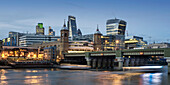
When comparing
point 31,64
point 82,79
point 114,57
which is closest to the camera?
point 82,79

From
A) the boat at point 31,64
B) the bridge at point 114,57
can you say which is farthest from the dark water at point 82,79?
the boat at point 31,64

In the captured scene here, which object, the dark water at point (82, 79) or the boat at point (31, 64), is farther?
the boat at point (31, 64)

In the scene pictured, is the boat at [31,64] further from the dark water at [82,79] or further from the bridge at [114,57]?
the dark water at [82,79]

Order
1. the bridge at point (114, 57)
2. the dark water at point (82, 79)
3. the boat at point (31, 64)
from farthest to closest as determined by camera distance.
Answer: the boat at point (31, 64) → the bridge at point (114, 57) → the dark water at point (82, 79)

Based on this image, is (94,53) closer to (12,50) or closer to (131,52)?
(131,52)

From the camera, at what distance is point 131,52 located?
117 metres

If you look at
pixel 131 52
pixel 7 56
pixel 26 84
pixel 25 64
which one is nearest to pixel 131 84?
pixel 26 84

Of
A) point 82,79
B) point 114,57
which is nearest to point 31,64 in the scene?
point 114,57

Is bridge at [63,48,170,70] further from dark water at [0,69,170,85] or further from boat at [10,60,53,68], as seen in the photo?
dark water at [0,69,170,85]

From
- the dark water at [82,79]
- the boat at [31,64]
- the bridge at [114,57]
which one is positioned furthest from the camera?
the boat at [31,64]

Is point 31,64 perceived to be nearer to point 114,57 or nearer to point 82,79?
point 114,57

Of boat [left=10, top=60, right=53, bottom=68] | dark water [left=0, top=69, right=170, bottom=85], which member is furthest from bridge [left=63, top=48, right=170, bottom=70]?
dark water [left=0, top=69, right=170, bottom=85]

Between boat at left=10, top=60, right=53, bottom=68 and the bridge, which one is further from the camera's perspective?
boat at left=10, top=60, right=53, bottom=68

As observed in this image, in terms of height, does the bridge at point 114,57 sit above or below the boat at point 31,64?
above
